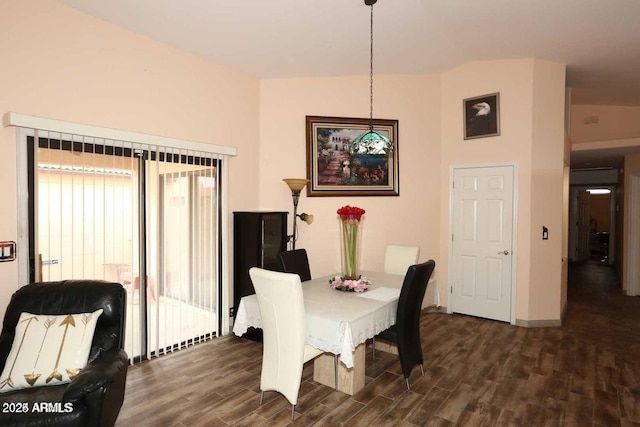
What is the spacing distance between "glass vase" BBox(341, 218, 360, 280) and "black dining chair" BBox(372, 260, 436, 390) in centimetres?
58

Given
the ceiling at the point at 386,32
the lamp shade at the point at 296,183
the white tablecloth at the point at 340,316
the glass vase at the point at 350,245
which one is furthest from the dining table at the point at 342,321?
the ceiling at the point at 386,32

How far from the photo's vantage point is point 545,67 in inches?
180

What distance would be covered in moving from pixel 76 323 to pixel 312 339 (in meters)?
1.53

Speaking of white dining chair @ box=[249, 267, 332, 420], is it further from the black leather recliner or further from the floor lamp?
the floor lamp

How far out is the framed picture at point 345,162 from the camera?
15.6 ft

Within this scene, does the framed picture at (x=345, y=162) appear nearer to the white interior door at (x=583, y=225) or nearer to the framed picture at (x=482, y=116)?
the framed picture at (x=482, y=116)

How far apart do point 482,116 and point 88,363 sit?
16.2ft

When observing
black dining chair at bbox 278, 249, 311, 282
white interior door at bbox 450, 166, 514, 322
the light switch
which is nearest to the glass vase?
black dining chair at bbox 278, 249, 311, 282

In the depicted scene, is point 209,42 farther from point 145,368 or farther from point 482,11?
point 145,368

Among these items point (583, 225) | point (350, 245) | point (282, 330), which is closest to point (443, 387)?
point (350, 245)

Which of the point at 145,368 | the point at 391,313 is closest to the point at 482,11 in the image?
the point at 391,313

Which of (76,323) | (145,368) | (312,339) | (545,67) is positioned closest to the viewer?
(76,323)

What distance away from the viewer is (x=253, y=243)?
4.05 metres

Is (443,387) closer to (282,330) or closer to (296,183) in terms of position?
(282,330)
